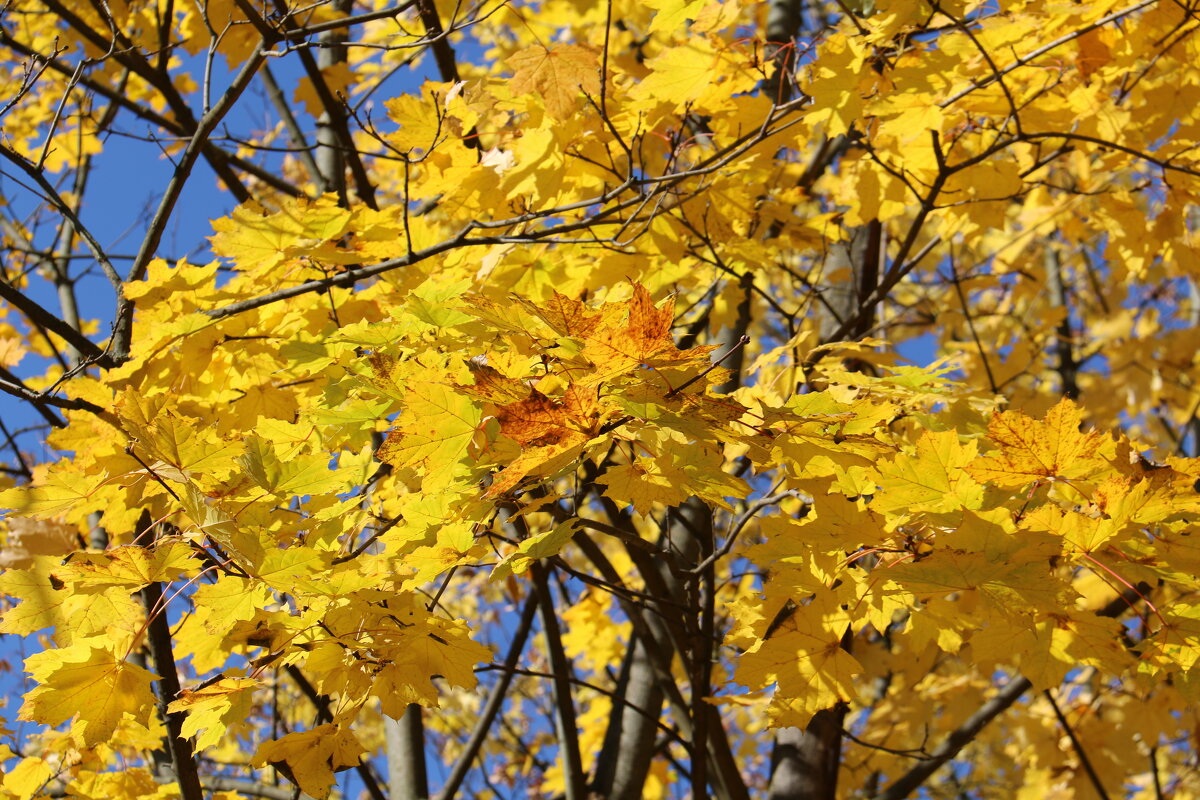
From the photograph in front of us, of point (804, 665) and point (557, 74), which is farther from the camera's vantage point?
point (557, 74)

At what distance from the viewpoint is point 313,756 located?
1429 mm

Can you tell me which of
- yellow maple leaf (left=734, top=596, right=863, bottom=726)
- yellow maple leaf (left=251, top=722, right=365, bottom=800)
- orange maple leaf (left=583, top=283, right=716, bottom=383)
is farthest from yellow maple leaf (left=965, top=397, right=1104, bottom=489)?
yellow maple leaf (left=251, top=722, right=365, bottom=800)

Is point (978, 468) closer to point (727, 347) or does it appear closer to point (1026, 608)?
point (1026, 608)

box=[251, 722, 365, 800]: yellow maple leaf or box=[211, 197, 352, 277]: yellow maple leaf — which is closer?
box=[251, 722, 365, 800]: yellow maple leaf

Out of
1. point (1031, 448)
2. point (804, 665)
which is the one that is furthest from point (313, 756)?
point (1031, 448)

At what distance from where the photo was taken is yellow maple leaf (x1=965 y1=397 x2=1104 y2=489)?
4.36ft

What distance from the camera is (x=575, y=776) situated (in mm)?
A: 2537

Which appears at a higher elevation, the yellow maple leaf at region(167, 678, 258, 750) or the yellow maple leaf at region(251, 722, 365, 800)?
the yellow maple leaf at region(167, 678, 258, 750)

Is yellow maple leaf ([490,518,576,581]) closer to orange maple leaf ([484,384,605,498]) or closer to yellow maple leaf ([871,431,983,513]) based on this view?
orange maple leaf ([484,384,605,498])

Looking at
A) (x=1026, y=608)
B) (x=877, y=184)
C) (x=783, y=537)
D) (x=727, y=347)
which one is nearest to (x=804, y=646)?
(x=783, y=537)

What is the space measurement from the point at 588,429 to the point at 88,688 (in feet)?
3.08

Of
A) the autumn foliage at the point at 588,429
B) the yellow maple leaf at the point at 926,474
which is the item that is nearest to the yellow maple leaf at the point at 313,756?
the autumn foliage at the point at 588,429

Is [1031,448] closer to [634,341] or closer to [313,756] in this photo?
[634,341]

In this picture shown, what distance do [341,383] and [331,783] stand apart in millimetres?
647
